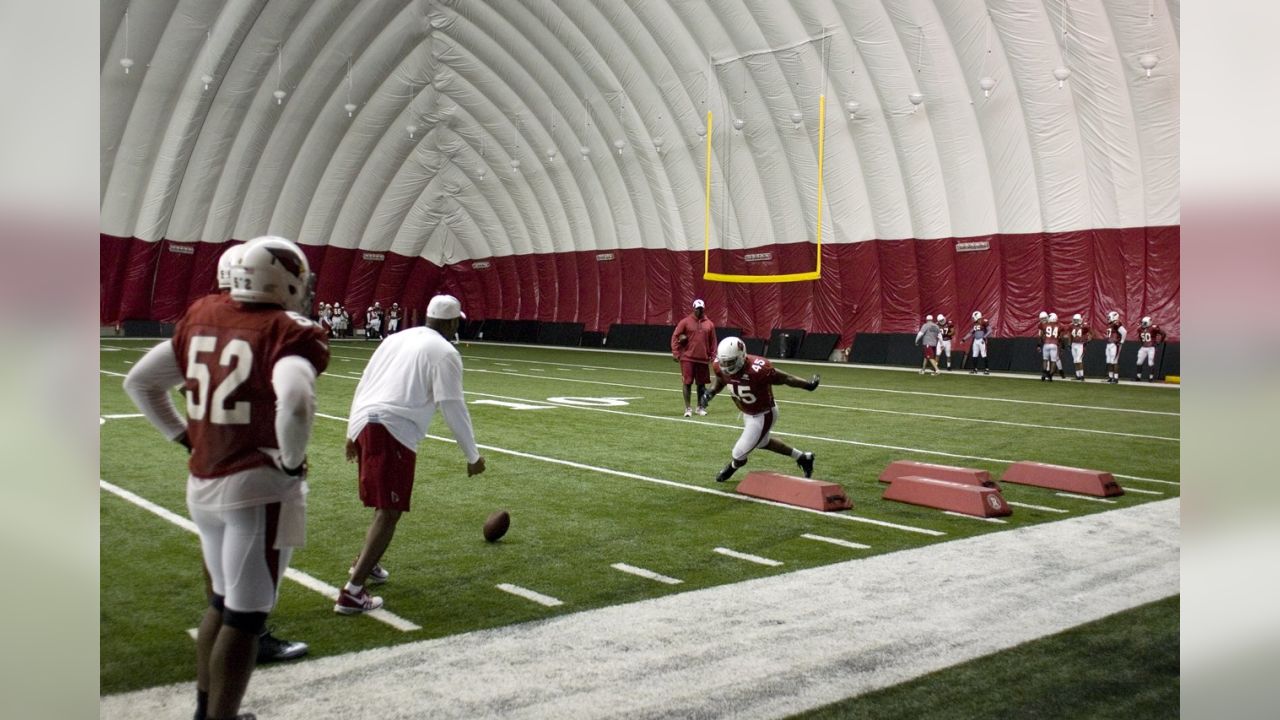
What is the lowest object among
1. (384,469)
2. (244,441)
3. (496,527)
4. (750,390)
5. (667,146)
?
(496,527)

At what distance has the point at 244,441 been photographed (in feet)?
12.8

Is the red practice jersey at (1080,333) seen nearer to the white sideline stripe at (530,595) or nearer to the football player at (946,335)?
the football player at (946,335)

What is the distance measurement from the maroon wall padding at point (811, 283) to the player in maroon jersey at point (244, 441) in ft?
89.8

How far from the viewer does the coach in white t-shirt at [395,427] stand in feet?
20.5

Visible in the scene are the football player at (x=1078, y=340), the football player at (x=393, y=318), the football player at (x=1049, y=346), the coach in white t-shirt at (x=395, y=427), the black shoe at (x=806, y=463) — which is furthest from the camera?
the football player at (x=393, y=318)

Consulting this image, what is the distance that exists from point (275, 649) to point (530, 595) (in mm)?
1778

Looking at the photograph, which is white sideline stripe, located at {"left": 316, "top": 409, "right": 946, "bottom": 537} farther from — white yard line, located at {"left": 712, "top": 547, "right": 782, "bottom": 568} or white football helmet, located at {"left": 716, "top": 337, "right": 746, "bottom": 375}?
white yard line, located at {"left": 712, "top": 547, "right": 782, "bottom": 568}

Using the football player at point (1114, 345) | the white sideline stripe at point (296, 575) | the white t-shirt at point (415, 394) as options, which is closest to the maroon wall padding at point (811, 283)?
the football player at point (1114, 345)

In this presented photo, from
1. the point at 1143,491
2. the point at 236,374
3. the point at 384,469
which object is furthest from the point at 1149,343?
the point at 236,374

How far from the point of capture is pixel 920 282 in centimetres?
3266

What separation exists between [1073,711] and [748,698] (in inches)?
60.7

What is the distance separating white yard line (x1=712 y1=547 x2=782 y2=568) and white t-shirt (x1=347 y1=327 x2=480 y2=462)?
2454 millimetres

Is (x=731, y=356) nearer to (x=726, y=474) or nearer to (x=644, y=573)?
(x=726, y=474)

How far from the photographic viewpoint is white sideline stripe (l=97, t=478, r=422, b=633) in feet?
20.0
